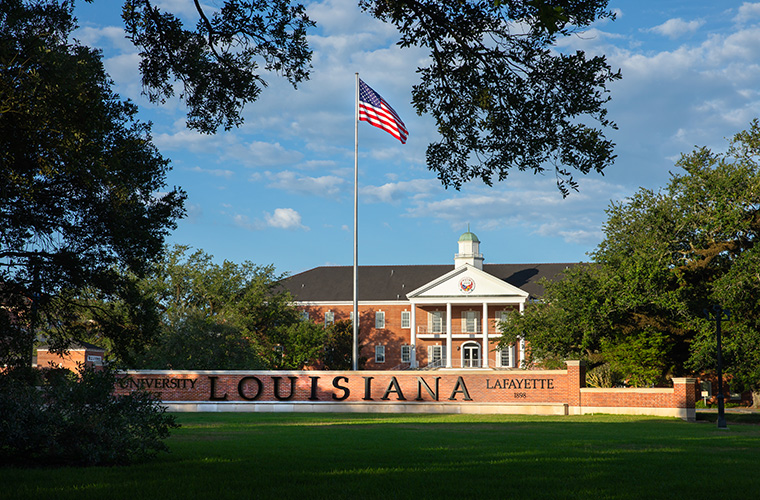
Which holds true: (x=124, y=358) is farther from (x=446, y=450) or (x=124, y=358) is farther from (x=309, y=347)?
(x=309, y=347)

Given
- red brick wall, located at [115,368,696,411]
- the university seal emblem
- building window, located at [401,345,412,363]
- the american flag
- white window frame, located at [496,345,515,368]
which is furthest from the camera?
building window, located at [401,345,412,363]

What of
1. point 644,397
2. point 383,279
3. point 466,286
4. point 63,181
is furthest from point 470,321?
point 63,181

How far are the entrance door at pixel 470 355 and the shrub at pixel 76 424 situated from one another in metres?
59.2

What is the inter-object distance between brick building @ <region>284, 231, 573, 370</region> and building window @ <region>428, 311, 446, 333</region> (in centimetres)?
10

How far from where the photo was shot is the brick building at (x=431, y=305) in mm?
67250

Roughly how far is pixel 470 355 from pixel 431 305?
6097 mm

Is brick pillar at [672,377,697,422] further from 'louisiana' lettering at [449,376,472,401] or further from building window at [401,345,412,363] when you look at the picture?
building window at [401,345,412,363]

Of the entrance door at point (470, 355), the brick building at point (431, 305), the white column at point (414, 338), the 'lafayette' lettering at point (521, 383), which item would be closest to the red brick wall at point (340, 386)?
the 'lafayette' lettering at point (521, 383)

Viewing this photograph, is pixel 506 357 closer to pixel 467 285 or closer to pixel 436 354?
pixel 436 354

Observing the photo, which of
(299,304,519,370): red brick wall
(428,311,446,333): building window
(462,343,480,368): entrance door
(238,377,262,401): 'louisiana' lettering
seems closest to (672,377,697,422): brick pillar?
(238,377,262,401): 'louisiana' lettering

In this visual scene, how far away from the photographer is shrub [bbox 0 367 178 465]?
10344mm

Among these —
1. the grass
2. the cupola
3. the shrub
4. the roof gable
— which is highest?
the cupola

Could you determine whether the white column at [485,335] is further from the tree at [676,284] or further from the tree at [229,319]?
the tree at [676,284]

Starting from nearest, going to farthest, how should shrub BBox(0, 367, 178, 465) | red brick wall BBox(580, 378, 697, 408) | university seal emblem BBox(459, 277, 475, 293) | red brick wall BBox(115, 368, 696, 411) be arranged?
shrub BBox(0, 367, 178, 465) → red brick wall BBox(580, 378, 697, 408) → red brick wall BBox(115, 368, 696, 411) → university seal emblem BBox(459, 277, 475, 293)
